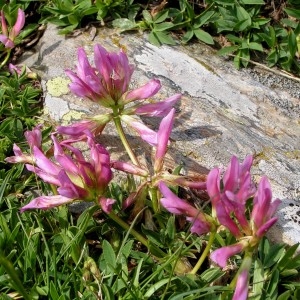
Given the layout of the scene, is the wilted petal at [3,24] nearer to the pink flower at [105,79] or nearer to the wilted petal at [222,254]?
the pink flower at [105,79]

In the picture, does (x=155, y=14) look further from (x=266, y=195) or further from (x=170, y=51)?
(x=266, y=195)

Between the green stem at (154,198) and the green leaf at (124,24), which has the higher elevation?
the green leaf at (124,24)

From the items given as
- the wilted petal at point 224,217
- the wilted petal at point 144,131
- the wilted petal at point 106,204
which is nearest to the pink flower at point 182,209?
the wilted petal at point 224,217

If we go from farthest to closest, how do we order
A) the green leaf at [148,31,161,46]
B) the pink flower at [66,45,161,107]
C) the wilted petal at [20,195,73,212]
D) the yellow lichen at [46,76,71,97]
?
1. the green leaf at [148,31,161,46]
2. the yellow lichen at [46,76,71,97]
3. the pink flower at [66,45,161,107]
4. the wilted petal at [20,195,73,212]

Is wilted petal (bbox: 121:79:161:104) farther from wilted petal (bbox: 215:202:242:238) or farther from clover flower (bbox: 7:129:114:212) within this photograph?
wilted petal (bbox: 215:202:242:238)

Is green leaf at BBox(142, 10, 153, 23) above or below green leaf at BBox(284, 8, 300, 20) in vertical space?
below

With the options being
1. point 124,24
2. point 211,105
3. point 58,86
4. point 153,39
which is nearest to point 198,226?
point 211,105

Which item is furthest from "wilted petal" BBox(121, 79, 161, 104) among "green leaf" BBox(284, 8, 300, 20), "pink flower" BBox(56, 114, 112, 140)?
"green leaf" BBox(284, 8, 300, 20)
